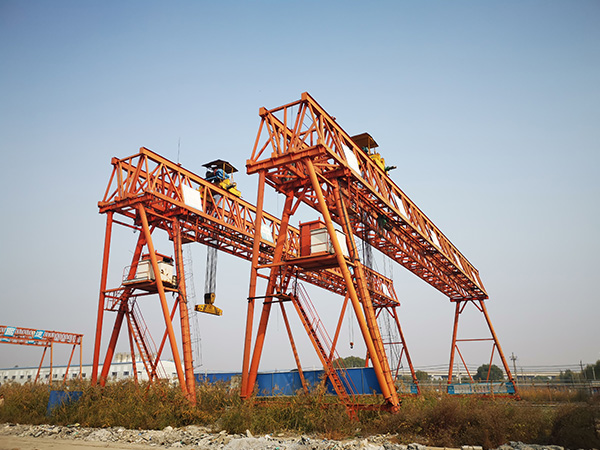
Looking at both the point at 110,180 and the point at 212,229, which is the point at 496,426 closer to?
the point at 212,229

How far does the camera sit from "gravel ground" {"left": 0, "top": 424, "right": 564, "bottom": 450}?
10.6 meters

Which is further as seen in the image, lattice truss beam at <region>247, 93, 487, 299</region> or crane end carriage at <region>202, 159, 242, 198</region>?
crane end carriage at <region>202, 159, 242, 198</region>

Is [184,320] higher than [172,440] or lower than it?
higher

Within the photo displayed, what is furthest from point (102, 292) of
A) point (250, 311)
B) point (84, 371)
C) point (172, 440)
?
Answer: point (84, 371)

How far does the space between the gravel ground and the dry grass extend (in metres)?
0.56

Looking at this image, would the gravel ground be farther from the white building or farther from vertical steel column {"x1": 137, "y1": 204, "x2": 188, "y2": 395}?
the white building

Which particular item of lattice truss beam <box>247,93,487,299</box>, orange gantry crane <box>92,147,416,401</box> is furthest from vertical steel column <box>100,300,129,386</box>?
lattice truss beam <box>247,93,487,299</box>

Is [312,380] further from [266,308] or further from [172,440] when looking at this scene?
[172,440]

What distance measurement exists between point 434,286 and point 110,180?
873 inches

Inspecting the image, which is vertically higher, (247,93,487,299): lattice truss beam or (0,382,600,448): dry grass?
(247,93,487,299): lattice truss beam

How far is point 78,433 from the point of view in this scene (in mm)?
14531

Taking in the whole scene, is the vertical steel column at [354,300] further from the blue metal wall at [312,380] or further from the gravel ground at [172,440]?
the blue metal wall at [312,380]

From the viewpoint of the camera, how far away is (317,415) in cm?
1359

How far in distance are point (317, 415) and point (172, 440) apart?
14.8ft
